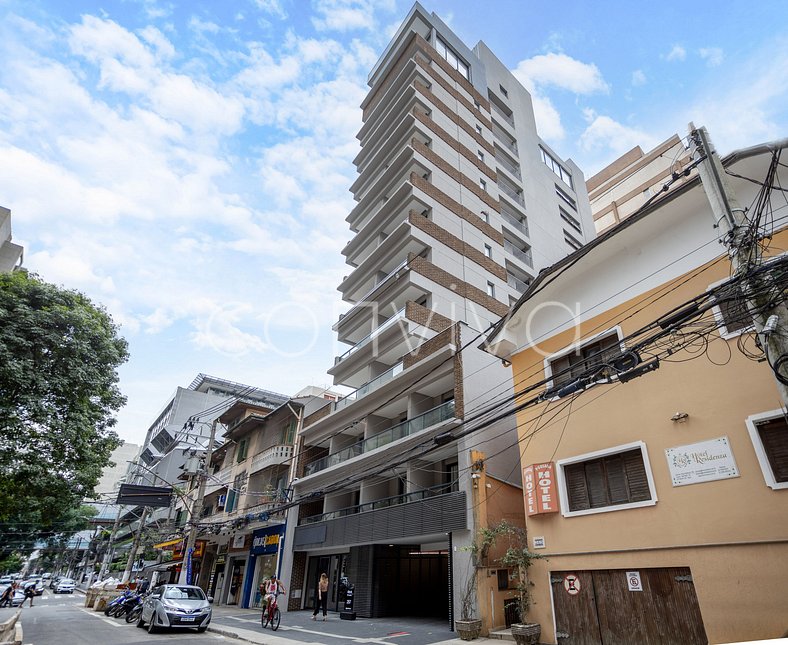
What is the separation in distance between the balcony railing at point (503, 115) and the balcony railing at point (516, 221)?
10182mm

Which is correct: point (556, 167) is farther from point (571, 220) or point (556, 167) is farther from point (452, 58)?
point (452, 58)

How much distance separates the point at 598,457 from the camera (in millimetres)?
11961

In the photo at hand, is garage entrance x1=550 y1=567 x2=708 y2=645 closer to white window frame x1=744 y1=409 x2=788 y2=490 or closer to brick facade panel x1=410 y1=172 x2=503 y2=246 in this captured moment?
white window frame x1=744 y1=409 x2=788 y2=490

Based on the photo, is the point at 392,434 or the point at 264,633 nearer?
the point at 264,633

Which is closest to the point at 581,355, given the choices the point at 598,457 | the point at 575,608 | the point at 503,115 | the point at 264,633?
the point at 598,457

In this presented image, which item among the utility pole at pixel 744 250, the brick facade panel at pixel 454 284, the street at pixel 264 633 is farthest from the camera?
the brick facade panel at pixel 454 284

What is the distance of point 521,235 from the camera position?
110 feet

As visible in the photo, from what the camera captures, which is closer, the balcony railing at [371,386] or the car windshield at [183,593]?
the car windshield at [183,593]

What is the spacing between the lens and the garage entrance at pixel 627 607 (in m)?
9.35

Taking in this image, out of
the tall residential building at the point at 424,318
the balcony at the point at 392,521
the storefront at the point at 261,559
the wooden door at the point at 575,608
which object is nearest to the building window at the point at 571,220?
the tall residential building at the point at 424,318

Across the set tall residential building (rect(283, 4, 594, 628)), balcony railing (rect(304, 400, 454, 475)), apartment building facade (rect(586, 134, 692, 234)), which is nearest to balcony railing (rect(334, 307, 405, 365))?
tall residential building (rect(283, 4, 594, 628))

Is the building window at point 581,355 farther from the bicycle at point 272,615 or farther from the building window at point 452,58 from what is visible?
the building window at point 452,58

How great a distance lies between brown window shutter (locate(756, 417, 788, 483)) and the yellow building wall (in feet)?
0.92

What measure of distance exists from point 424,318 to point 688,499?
14.4 metres
